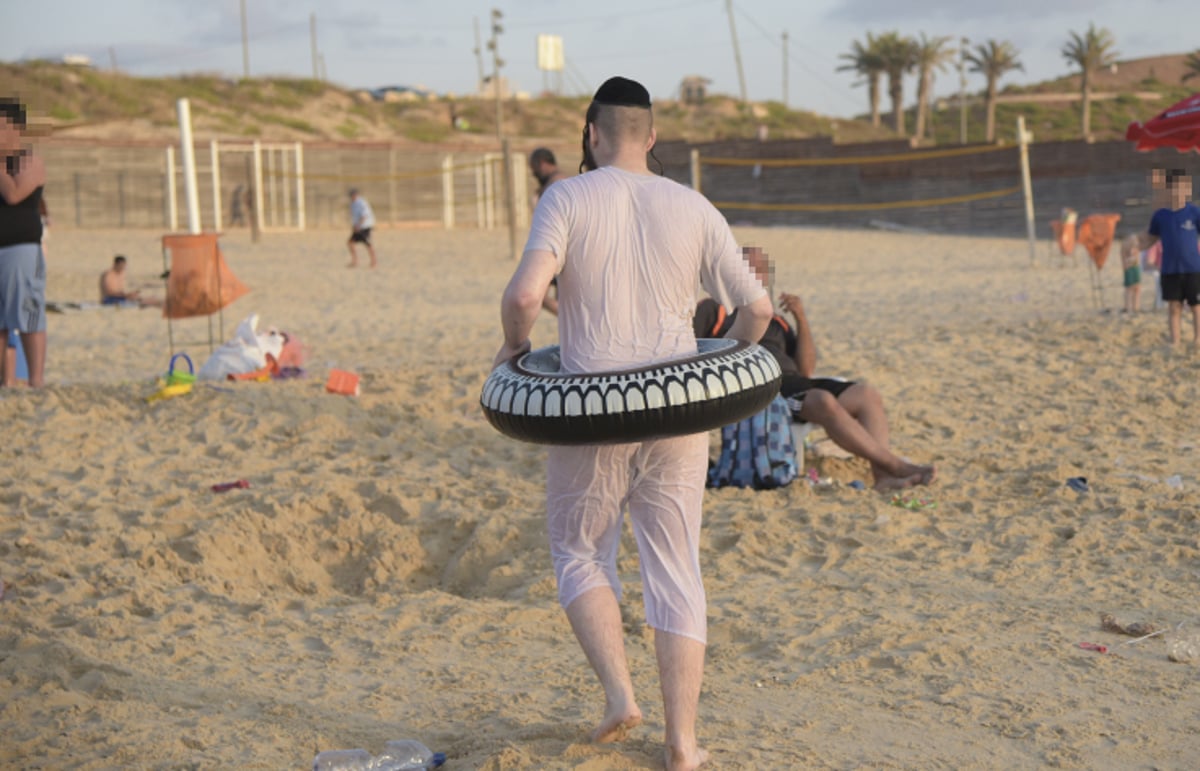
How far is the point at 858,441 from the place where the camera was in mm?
5387

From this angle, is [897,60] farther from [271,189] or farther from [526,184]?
[271,189]

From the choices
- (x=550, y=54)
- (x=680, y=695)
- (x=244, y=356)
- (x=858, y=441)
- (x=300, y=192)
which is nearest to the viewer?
(x=680, y=695)

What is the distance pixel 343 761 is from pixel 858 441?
328cm

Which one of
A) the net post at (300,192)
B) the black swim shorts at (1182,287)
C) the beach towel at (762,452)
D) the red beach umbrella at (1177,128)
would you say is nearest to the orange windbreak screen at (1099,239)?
the red beach umbrella at (1177,128)

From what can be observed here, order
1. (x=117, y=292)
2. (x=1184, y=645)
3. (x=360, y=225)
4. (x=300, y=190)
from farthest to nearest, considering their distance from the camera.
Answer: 1. (x=300, y=190)
2. (x=360, y=225)
3. (x=117, y=292)
4. (x=1184, y=645)

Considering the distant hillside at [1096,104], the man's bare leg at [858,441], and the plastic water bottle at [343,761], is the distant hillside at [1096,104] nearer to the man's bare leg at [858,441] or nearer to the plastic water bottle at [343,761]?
the man's bare leg at [858,441]

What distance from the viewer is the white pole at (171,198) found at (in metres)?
26.7

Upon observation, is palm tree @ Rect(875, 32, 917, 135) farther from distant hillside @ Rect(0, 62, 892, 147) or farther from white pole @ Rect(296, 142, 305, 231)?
white pole @ Rect(296, 142, 305, 231)

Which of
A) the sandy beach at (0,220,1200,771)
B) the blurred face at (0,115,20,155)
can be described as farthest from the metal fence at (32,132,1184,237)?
the blurred face at (0,115,20,155)

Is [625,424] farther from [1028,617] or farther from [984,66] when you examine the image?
[984,66]

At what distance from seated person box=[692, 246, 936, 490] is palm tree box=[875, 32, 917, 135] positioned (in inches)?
1981

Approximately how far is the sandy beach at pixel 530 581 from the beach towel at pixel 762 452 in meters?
0.17

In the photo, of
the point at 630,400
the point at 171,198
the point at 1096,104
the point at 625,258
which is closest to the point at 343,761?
the point at 630,400

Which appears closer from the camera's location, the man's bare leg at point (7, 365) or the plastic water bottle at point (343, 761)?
the plastic water bottle at point (343, 761)
